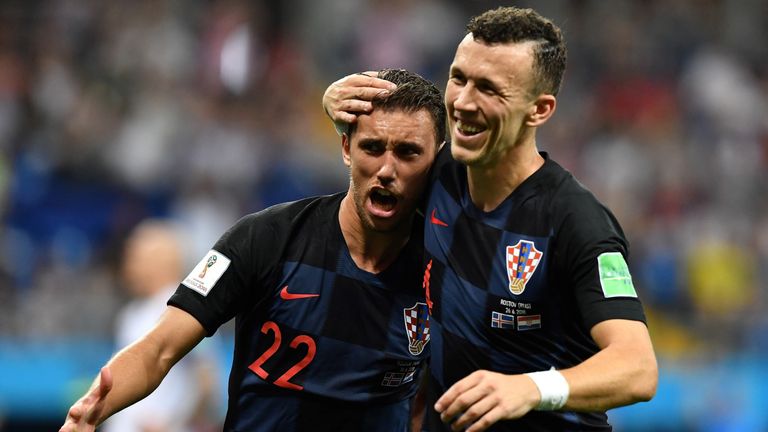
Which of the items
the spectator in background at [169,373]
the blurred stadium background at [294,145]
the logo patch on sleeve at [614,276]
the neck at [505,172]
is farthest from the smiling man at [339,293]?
the blurred stadium background at [294,145]

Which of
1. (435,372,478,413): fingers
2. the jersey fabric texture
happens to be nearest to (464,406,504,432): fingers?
(435,372,478,413): fingers

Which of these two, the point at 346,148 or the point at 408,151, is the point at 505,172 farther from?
the point at 346,148

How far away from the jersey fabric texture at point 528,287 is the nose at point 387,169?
300 mm

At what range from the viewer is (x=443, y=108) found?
16.2ft

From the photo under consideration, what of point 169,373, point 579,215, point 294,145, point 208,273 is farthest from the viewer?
point 294,145

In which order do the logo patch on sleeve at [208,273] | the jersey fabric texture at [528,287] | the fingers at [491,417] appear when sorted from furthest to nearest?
the logo patch on sleeve at [208,273]
the jersey fabric texture at [528,287]
the fingers at [491,417]

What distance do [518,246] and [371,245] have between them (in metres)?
0.89

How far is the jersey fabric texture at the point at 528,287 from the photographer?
404cm

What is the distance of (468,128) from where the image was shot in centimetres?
432

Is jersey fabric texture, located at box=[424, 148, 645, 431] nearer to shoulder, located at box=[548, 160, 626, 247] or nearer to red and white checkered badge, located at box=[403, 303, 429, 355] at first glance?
shoulder, located at box=[548, 160, 626, 247]

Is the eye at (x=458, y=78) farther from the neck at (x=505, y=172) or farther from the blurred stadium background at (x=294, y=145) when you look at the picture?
the blurred stadium background at (x=294, y=145)

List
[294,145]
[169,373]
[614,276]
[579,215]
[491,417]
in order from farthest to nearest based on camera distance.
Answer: [294,145], [169,373], [579,215], [614,276], [491,417]

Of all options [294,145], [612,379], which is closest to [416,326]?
[612,379]

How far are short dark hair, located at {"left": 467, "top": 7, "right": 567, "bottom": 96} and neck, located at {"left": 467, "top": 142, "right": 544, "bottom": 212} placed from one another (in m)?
0.25
